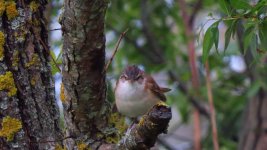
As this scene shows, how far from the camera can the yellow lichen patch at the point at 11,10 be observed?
6.75 ft

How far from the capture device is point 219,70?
17.1 ft

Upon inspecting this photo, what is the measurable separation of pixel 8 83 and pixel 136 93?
197 cm

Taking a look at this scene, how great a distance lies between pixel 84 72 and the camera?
77.7 inches

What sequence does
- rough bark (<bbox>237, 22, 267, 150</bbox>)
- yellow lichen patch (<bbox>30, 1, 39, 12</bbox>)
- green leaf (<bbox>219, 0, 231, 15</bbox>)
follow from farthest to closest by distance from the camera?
1. rough bark (<bbox>237, 22, 267, 150</bbox>)
2. yellow lichen patch (<bbox>30, 1, 39, 12</bbox>)
3. green leaf (<bbox>219, 0, 231, 15</bbox>)

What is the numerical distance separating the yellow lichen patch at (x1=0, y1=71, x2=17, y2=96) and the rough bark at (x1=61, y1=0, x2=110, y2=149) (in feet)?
0.57

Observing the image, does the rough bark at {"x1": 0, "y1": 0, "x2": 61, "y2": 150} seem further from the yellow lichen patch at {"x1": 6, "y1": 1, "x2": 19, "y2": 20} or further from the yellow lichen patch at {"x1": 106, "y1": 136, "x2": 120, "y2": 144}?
the yellow lichen patch at {"x1": 106, "y1": 136, "x2": 120, "y2": 144}

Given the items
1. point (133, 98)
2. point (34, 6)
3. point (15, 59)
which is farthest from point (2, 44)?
point (133, 98)

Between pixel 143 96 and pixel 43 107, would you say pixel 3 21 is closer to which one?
pixel 43 107

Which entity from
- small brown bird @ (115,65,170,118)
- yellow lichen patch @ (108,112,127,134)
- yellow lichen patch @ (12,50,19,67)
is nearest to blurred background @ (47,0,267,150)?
small brown bird @ (115,65,170,118)

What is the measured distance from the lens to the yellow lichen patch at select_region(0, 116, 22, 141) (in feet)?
6.60

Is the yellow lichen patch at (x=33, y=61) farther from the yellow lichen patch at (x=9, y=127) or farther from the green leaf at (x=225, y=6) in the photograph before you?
the green leaf at (x=225, y=6)

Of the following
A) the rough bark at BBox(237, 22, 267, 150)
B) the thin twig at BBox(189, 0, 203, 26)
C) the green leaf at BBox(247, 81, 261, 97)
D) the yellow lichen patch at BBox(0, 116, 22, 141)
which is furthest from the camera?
the thin twig at BBox(189, 0, 203, 26)

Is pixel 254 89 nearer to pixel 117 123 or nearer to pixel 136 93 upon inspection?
pixel 136 93

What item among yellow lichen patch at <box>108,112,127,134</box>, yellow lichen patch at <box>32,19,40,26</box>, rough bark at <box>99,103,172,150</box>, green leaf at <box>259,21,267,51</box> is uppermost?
yellow lichen patch at <box>32,19,40,26</box>
